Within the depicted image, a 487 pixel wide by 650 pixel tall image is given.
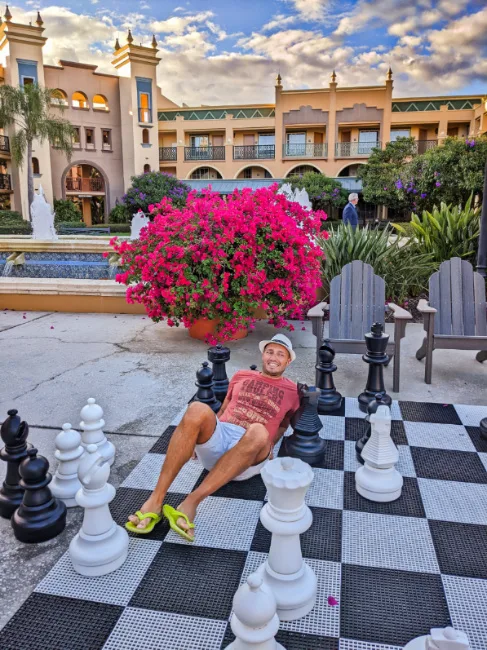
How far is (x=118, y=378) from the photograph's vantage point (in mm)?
4559

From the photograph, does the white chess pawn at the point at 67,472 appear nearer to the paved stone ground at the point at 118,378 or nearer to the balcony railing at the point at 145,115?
the paved stone ground at the point at 118,378

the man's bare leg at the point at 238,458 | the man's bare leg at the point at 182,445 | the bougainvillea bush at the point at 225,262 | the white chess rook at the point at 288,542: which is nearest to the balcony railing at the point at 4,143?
the bougainvillea bush at the point at 225,262

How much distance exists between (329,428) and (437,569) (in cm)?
141

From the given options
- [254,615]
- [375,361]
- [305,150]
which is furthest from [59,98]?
[254,615]

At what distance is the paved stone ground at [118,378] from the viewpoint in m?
2.40

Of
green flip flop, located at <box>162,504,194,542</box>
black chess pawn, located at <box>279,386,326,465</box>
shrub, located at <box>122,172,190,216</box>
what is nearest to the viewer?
green flip flop, located at <box>162,504,194,542</box>

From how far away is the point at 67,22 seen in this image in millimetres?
29625

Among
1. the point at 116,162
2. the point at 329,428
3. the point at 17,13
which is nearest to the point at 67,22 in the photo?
the point at 17,13

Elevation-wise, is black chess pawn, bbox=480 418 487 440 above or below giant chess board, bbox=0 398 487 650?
above

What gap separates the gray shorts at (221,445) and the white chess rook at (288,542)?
63 centimetres

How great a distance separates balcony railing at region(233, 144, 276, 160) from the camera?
111 feet

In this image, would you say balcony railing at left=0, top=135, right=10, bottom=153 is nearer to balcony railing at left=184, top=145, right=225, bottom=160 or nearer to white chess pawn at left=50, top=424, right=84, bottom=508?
balcony railing at left=184, top=145, right=225, bottom=160

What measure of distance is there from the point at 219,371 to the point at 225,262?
155cm

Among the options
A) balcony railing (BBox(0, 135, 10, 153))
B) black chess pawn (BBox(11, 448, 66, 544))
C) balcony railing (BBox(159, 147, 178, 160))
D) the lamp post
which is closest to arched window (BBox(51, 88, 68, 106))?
balcony railing (BBox(0, 135, 10, 153))
